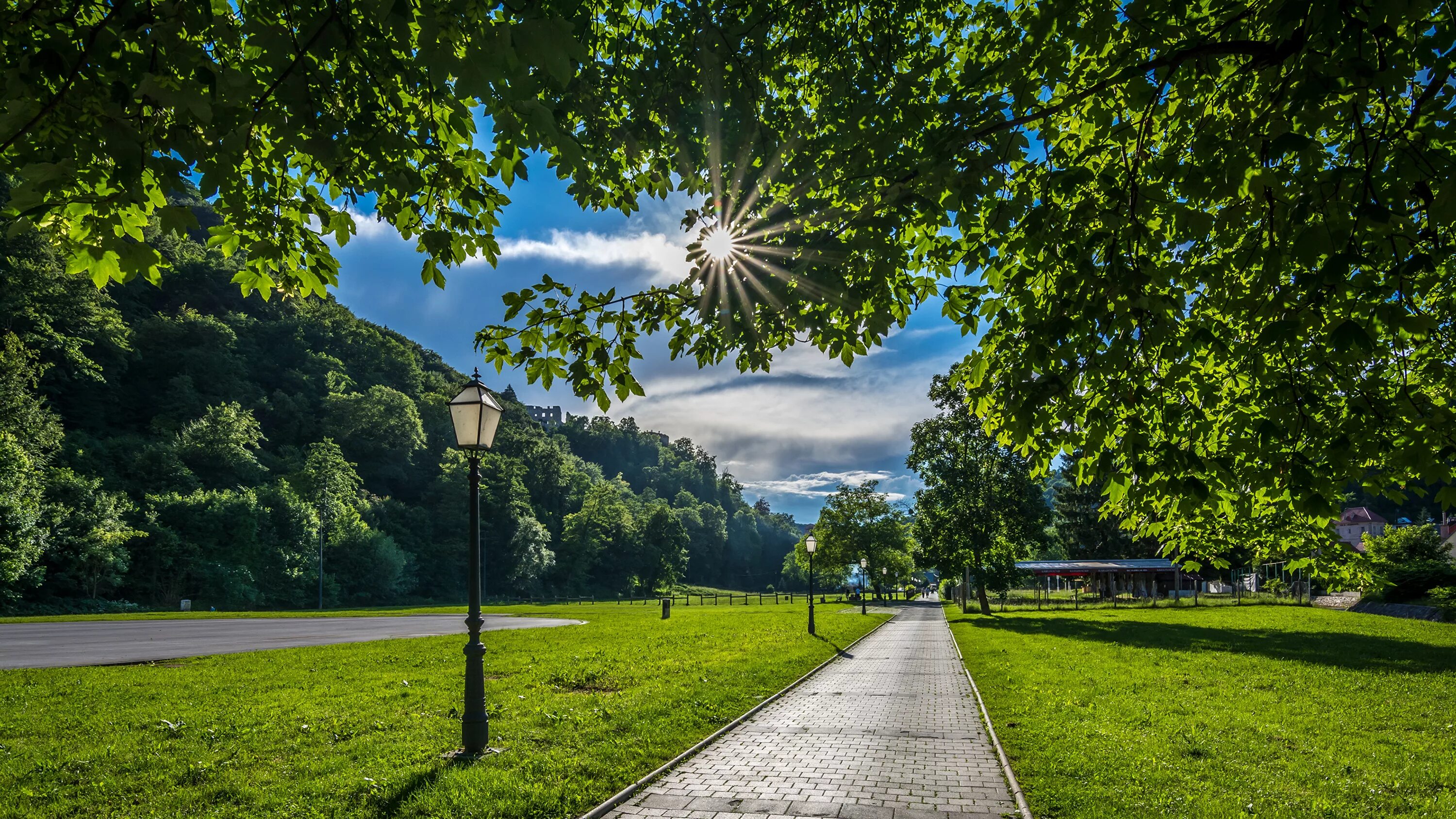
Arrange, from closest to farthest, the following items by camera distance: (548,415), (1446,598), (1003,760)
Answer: (1003,760), (1446,598), (548,415)

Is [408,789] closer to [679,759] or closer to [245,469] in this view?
[679,759]

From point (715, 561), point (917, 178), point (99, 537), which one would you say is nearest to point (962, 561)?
point (917, 178)

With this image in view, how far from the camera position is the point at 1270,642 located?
806 inches

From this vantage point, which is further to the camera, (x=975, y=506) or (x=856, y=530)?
(x=856, y=530)

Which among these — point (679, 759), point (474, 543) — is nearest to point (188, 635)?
point (474, 543)

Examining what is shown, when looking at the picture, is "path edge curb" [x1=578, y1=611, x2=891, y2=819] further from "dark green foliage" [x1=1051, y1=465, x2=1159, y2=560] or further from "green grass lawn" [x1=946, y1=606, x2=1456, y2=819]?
"dark green foliage" [x1=1051, y1=465, x2=1159, y2=560]

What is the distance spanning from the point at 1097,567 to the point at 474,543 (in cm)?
5464

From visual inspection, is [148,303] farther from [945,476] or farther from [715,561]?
[715,561]

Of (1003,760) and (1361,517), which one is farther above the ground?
(1003,760)

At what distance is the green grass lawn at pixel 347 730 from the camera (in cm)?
578

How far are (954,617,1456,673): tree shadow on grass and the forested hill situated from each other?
41.1 meters

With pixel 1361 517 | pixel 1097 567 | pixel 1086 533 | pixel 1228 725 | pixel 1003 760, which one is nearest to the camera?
pixel 1003 760

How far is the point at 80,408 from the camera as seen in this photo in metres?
55.2

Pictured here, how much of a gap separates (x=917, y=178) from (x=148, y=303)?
91625 mm
